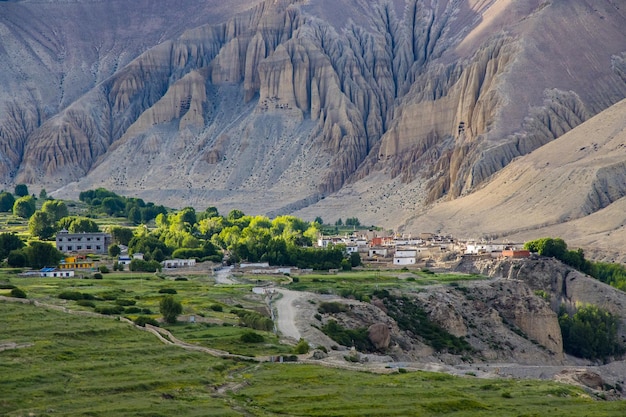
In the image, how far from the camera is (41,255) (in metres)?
113

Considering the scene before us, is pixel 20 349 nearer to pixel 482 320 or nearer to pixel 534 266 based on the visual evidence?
pixel 482 320

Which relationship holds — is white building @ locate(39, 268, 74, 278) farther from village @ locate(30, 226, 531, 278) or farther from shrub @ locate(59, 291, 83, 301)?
shrub @ locate(59, 291, 83, 301)

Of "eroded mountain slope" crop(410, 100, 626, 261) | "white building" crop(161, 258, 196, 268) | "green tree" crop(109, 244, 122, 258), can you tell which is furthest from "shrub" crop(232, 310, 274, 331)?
"eroded mountain slope" crop(410, 100, 626, 261)

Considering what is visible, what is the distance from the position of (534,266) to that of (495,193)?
198 ft

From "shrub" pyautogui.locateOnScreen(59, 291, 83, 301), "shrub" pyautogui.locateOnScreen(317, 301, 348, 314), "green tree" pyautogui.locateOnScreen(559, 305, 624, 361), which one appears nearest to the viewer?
"shrub" pyautogui.locateOnScreen(59, 291, 83, 301)

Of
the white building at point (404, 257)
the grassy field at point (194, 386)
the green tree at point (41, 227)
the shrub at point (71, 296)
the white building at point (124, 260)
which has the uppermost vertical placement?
the green tree at point (41, 227)

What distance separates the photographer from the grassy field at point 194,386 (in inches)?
2111

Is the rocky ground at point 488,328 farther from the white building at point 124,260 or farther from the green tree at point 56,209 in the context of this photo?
the green tree at point 56,209

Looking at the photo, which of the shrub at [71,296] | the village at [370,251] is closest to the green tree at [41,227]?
the village at [370,251]

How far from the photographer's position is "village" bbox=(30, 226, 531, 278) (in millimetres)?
122125

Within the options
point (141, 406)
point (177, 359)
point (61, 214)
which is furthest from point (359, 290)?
point (61, 214)

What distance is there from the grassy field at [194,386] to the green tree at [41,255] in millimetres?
43626

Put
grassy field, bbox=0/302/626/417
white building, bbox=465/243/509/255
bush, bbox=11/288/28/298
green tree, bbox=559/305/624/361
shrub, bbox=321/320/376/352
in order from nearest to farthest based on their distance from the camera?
grassy field, bbox=0/302/626/417 → bush, bbox=11/288/28/298 → shrub, bbox=321/320/376/352 → green tree, bbox=559/305/624/361 → white building, bbox=465/243/509/255

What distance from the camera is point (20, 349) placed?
2375 inches
